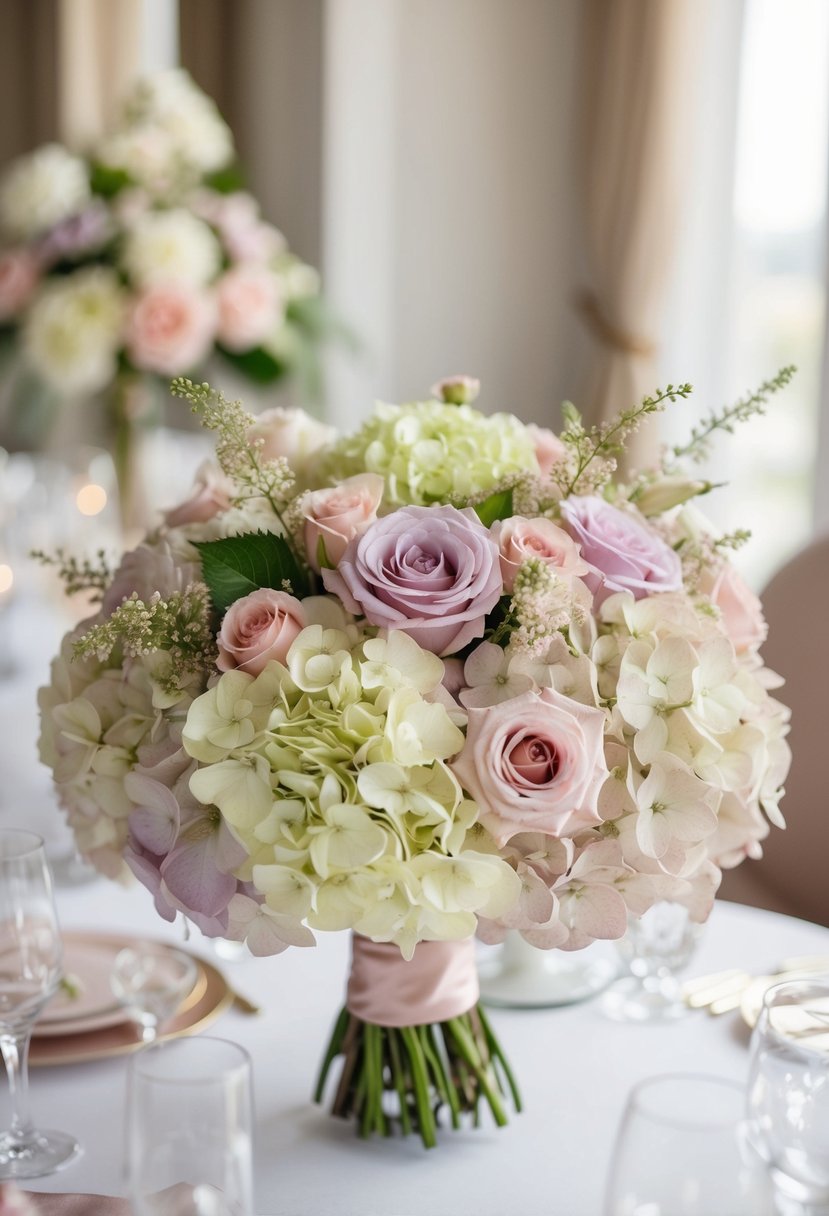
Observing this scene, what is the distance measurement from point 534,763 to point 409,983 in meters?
0.25

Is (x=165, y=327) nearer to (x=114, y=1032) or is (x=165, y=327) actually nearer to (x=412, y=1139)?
(x=114, y=1032)

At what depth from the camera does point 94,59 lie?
16.6 feet

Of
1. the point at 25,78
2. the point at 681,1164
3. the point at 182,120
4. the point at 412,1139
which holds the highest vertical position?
the point at 25,78

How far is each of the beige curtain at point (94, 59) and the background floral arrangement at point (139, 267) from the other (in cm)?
196

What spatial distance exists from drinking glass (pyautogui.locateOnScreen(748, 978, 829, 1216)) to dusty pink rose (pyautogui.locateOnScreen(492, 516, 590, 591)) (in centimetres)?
28

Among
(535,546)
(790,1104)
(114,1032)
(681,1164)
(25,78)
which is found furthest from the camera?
(25,78)

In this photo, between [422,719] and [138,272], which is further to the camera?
[138,272]

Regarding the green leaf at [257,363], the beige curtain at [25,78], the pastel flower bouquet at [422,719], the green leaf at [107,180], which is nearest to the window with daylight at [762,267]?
the green leaf at [257,363]

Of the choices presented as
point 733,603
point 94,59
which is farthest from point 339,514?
point 94,59

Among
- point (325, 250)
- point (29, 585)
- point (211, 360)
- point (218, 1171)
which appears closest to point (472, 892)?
point (218, 1171)

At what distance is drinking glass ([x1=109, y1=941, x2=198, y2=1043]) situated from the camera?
1132 millimetres

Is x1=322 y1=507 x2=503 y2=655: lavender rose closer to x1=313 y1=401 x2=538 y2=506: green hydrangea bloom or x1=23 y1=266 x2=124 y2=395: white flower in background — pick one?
x1=313 y1=401 x2=538 y2=506: green hydrangea bloom

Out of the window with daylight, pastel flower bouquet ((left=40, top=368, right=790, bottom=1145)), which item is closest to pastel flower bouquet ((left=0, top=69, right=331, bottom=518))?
the window with daylight

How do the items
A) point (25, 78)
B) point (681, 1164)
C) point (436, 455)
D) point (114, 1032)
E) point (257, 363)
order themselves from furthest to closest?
point (25, 78), point (257, 363), point (114, 1032), point (436, 455), point (681, 1164)
